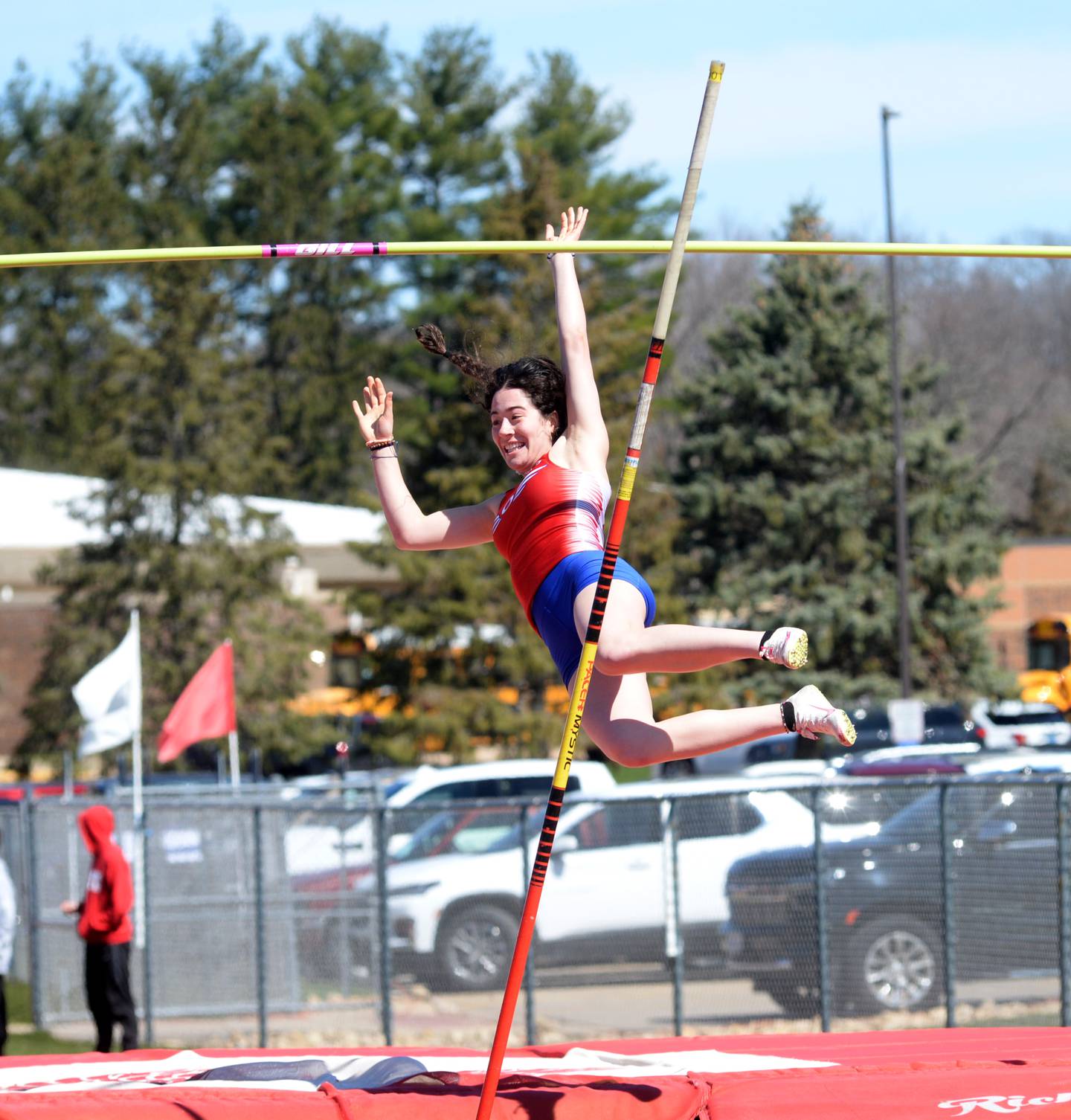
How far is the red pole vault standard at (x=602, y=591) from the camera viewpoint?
4555 millimetres

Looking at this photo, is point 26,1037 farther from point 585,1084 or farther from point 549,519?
point 549,519

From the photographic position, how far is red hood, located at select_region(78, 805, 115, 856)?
9.72 meters

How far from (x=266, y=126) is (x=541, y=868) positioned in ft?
150

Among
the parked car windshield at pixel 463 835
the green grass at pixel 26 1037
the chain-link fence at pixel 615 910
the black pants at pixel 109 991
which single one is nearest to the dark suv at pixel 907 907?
the chain-link fence at pixel 615 910

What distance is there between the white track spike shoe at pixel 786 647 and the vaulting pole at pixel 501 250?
1279 mm

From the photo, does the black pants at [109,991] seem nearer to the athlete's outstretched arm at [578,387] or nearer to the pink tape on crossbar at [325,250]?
the pink tape on crossbar at [325,250]

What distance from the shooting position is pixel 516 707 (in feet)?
84.2

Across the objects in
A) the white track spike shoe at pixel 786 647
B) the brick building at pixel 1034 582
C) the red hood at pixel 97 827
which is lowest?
the red hood at pixel 97 827

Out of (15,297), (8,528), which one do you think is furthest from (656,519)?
(15,297)

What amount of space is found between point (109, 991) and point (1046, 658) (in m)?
36.2

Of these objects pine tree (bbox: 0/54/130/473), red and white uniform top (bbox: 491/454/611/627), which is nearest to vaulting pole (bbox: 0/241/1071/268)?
red and white uniform top (bbox: 491/454/611/627)

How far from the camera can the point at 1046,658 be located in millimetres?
42312

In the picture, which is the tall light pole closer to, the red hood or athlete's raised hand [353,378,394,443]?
the red hood

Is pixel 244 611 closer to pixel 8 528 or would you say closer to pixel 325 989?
pixel 8 528
